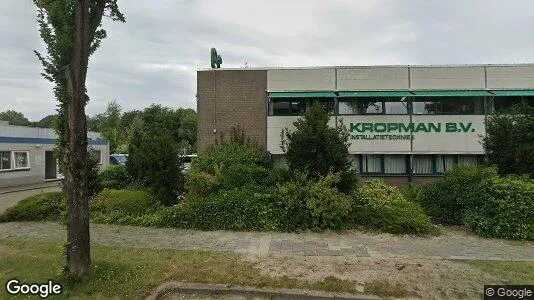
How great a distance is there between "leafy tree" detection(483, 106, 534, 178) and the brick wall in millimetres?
9477

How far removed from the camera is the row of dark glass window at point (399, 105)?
16.0 m

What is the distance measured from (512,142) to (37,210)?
654 inches

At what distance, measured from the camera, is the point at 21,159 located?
22.3m

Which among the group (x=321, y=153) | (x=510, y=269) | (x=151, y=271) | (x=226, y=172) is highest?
(x=321, y=153)

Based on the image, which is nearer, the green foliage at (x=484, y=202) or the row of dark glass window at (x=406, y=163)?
the green foliage at (x=484, y=202)

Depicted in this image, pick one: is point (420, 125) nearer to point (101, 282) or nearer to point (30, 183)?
point (101, 282)

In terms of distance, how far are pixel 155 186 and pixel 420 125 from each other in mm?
12387

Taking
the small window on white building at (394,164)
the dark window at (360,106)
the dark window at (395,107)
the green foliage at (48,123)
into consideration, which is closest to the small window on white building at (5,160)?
the green foliage at (48,123)

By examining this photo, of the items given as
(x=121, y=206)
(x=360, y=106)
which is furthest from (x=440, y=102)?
(x=121, y=206)

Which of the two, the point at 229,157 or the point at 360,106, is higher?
the point at 360,106

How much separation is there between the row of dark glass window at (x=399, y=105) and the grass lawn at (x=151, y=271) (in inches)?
399

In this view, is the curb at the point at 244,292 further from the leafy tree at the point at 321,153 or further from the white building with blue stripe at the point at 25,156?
the white building with blue stripe at the point at 25,156

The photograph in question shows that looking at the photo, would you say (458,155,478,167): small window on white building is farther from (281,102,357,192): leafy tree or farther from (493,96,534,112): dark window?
(281,102,357,192): leafy tree

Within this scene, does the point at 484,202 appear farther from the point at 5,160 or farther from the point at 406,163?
the point at 5,160
